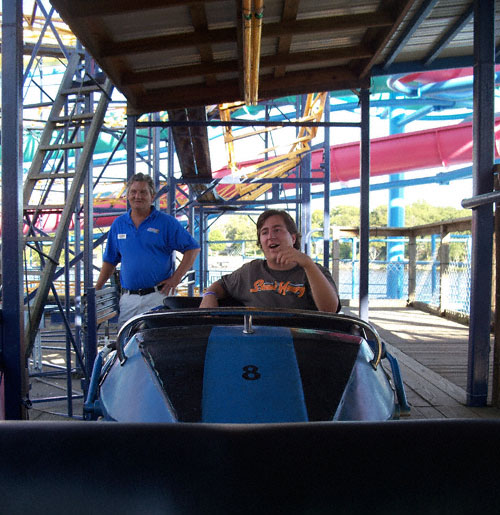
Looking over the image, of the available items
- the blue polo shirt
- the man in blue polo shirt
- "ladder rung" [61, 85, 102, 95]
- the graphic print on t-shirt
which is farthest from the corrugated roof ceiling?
the graphic print on t-shirt

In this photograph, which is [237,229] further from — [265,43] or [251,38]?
[251,38]

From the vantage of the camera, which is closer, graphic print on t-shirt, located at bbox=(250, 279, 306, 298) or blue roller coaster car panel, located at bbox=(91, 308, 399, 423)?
blue roller coaster car panel, located at bbox=(91, 308, 399, 423)

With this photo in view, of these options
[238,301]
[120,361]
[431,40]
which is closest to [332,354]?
[120,361]

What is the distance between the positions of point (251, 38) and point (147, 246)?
1420mm

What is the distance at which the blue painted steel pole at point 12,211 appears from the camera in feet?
7.41

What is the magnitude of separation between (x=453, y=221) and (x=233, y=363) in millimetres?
5795

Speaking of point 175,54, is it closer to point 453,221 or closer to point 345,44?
point 345,44

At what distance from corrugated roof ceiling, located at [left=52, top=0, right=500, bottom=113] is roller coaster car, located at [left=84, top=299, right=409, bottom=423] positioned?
6.01ft

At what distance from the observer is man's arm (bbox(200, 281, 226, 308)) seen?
87.4 inches

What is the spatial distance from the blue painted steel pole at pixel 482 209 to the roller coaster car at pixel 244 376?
1692 mm

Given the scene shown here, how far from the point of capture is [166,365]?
1.43 meters

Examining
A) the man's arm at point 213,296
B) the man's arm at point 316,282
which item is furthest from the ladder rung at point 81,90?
the man's arm at point 316,282

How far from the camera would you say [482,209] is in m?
3.00

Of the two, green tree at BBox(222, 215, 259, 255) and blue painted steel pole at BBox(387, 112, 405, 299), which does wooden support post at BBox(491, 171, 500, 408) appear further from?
A: green tree at BBox(222, 215, 259, 255)
